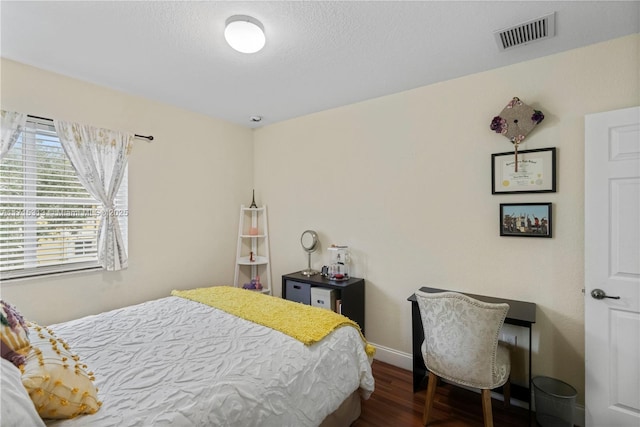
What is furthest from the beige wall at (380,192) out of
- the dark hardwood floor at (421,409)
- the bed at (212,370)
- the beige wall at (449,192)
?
the bed at (212,370)

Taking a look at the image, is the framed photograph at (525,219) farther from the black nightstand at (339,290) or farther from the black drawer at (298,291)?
the black drawer at (298,291)

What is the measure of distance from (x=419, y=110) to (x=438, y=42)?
29.2 inches

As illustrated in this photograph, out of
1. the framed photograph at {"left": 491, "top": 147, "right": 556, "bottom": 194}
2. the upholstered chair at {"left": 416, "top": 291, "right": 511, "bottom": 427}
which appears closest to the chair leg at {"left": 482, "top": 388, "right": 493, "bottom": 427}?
the upholstered chair at {"left": 416, "top": 291, "right": 511, "bottom": 427}

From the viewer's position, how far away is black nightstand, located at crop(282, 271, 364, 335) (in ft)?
9.11

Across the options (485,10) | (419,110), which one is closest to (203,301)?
(419,110)

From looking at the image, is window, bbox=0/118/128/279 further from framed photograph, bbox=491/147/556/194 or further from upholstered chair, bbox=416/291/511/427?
framed photograph, bbox=491/147/556/194

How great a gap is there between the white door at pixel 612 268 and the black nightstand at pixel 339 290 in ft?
5.49

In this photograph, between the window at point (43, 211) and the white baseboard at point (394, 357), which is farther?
the white baseboard at point (394, 357)

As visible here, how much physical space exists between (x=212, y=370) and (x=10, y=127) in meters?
2.31

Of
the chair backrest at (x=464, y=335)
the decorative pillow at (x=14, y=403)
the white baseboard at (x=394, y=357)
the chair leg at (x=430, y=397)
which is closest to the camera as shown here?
the decorative pillow at (x=14, y=403)

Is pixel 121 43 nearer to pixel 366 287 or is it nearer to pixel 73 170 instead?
pixel 73 170

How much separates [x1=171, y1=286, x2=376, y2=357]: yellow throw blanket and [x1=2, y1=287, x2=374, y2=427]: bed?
0.03 meters

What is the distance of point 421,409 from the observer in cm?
218

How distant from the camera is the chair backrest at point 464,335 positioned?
176cm
